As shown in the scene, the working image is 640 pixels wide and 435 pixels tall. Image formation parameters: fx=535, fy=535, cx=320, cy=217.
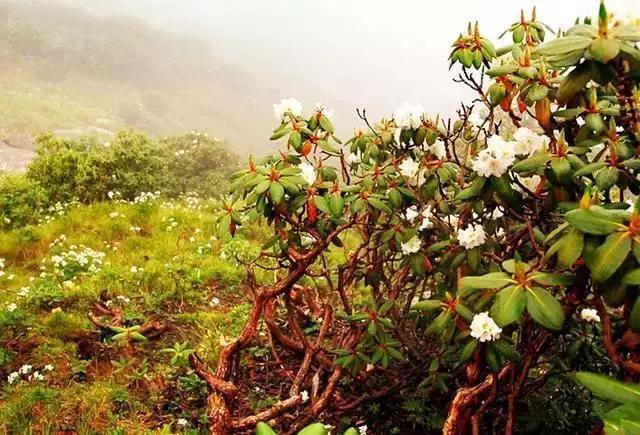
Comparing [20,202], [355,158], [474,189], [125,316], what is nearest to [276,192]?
[474,189]

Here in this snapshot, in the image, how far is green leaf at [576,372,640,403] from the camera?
1.30 m

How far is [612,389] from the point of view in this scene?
1.36m

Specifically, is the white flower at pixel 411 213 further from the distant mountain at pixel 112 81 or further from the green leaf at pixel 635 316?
the distant mountain at pixel 112 81

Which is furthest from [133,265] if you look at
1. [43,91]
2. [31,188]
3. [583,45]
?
[43,91]

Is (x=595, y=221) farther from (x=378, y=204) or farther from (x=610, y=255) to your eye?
(x=378, y=204)

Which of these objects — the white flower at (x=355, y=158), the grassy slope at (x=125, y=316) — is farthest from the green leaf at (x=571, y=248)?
the grassy slope at (x=125, y=316)

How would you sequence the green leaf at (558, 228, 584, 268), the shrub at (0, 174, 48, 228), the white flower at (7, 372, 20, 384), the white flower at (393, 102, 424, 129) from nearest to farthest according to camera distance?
the green leaf at (558, 228, 584, 268) → the white flower at (393, 102, 424, 129) → the white flower at (7, 372, 20, 384) → the shrub at (0, 174, 48, 228)

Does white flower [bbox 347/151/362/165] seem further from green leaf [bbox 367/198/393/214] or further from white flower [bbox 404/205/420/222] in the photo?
green leaf [bbox 367/198/393/214]

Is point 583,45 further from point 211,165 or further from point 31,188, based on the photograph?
point 211,165

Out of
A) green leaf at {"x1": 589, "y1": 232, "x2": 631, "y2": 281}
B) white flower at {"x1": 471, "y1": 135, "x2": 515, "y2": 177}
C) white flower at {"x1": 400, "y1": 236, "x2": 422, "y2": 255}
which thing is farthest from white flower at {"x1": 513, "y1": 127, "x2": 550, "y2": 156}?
green leaf at {"x1": 589, "y1": 232, "x2": 631, "y2": 281}

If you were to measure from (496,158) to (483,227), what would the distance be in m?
0.70

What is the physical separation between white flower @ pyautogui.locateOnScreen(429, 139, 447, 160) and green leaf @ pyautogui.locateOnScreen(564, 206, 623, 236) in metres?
1.40

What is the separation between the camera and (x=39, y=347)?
3.81m

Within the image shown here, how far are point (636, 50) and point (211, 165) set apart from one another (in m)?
13.1
